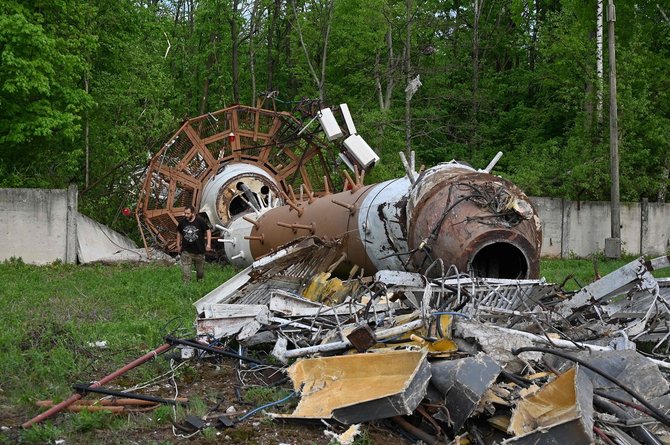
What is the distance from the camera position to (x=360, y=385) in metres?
5.60

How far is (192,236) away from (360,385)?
8201mm

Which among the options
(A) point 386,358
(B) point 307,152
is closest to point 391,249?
(A) point 386,358

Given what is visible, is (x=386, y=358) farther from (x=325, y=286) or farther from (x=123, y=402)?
(x=325, y=286)

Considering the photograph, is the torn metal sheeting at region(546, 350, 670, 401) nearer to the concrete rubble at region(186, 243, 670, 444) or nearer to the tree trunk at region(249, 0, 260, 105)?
the concrete rubble at region(186, 243, 670, 444)

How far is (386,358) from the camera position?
5.75 m

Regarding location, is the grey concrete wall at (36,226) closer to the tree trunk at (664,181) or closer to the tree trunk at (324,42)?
the tree trunk at (324,42)

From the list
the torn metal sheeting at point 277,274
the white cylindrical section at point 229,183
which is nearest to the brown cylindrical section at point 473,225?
the torn metal sheeting at point 277,274

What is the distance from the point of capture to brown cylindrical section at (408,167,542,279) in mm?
8531

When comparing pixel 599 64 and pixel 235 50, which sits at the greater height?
pixel 235 50

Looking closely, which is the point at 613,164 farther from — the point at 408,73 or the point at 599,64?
the point at 408,73

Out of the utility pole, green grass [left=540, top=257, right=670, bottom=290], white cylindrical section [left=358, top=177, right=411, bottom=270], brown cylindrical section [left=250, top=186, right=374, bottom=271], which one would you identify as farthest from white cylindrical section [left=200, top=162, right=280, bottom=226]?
the utility pole

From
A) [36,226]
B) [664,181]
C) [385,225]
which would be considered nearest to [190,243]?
[385,225]

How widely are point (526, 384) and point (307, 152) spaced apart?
1427 cm

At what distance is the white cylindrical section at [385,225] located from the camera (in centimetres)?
959
